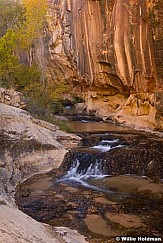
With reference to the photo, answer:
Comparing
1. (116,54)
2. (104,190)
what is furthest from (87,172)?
(116,54)

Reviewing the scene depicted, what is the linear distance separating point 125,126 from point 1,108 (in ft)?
31.4

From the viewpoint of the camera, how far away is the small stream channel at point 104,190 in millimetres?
8078

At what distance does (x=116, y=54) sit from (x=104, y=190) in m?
14.2

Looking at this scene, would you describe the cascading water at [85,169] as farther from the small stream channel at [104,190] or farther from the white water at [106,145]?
the white water at [106,145]

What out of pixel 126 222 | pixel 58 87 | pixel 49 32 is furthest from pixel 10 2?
pixel 126 222

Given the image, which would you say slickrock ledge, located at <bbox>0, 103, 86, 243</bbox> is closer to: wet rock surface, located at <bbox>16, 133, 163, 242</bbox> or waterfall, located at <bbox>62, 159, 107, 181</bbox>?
wet rock surface, located at <bbox>16, 133, 163, 242</bbox>

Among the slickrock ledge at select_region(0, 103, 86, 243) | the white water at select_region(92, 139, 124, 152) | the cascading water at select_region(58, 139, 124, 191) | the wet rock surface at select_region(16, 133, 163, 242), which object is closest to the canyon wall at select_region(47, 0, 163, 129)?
the white water at select_region(92, 139, 124, 152)

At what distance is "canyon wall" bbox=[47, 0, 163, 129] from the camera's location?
19375 mm

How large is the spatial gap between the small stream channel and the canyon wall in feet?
17.7

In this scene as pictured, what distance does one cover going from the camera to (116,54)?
76.1 feet

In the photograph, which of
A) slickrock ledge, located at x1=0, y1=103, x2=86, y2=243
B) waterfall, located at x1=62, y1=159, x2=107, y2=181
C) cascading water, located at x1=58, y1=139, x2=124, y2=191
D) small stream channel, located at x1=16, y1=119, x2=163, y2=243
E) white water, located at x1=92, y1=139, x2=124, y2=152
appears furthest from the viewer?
white water, located at x1=92, y1=139, x2=124, y2=152

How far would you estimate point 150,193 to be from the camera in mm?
10328

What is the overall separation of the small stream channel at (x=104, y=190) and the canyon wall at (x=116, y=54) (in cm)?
541

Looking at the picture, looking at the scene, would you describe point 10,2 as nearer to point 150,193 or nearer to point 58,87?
point 58,87
